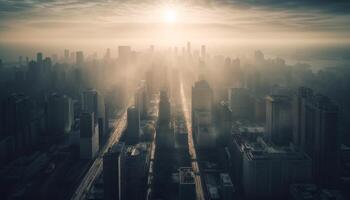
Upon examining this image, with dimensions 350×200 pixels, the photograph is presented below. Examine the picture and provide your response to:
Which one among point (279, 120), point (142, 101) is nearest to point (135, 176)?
point (279, 120)

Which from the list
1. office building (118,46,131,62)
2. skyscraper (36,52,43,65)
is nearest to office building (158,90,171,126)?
skyscraper (36,52,43,65)

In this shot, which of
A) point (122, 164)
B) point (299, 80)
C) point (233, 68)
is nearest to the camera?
point (122, 164)

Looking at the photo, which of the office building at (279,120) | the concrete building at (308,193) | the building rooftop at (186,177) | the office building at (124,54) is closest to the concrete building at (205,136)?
the office building at (279,120)

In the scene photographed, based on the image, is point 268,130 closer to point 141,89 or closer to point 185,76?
point 141,89

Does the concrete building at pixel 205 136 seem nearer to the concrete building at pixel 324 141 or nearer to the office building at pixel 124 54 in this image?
the concrete building at pixel 324 141

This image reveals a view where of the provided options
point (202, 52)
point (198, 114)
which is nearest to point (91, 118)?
point (198, 114)

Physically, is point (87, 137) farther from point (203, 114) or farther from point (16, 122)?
point (203, 114)
